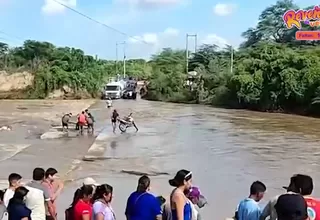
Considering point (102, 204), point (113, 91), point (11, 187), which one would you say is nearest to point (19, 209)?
point (102, 204)

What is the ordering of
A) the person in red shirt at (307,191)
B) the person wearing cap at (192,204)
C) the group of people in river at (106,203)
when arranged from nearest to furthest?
the person in red shirt at (307,191)
the group of people in river at (106,203)
the person wearing cap at (192,204)

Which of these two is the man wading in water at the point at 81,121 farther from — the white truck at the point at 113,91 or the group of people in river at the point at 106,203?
the white truck at the point at 113,91

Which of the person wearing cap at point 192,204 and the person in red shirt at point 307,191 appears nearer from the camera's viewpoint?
the person in red shirt at point 307,191

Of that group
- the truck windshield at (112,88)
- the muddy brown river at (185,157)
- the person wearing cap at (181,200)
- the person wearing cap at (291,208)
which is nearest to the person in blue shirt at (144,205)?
the person wearing cap at (181,200)

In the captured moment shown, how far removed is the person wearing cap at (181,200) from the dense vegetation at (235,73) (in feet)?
141

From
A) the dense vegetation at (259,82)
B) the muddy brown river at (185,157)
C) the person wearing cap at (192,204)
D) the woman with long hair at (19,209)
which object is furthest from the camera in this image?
the dense vegetation at (259,82)

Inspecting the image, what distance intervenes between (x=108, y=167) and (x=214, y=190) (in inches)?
187

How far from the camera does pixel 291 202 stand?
3.84m

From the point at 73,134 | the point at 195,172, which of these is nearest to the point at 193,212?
the point at 195,172

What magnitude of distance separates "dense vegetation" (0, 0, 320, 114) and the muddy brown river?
649 inches

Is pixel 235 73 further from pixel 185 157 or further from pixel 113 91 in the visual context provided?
pixel 185 157

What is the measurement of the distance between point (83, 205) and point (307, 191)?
8.20ft

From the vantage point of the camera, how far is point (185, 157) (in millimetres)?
22062

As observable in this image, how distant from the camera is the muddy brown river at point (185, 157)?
1589cm
